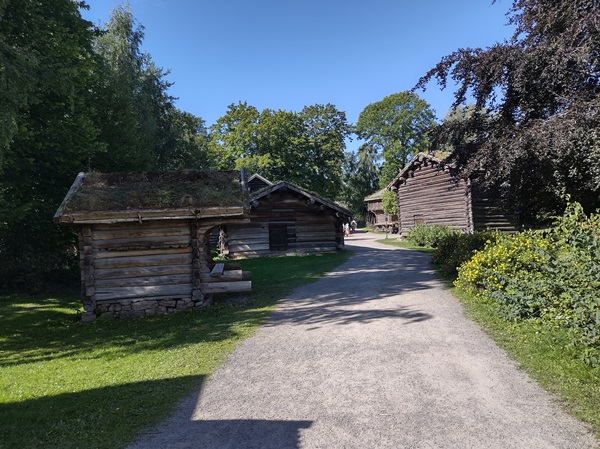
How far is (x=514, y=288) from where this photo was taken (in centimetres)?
769

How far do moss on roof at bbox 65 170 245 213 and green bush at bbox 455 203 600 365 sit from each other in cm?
660

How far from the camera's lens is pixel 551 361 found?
17.5 feet

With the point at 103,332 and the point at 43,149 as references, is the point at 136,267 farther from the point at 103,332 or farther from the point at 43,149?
the point at 43,149

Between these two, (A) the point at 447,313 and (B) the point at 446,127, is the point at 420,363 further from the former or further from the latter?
(B) the point at 446,127

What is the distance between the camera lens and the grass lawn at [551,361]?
4.20 m

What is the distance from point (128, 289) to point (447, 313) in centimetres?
819

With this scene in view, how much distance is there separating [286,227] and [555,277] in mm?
17895

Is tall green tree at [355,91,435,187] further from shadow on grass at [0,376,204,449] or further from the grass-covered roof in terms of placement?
shadow on grass at [0,376,204,449]

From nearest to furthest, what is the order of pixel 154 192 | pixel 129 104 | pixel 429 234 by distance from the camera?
1. pixel 154 192
2. pixel 129 104
3. pixel 429 234

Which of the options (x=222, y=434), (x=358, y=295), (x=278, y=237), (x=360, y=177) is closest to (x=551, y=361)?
(x=222, y=434)

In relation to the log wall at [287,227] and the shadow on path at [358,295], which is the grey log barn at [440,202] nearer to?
the log wall at [287,227]

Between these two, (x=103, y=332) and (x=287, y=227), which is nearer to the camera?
(x=103, y=332)

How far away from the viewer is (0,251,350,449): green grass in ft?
14.4

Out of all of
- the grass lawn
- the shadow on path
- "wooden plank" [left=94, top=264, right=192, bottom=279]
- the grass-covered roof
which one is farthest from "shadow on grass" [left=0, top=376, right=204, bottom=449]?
the grass-covered roof
